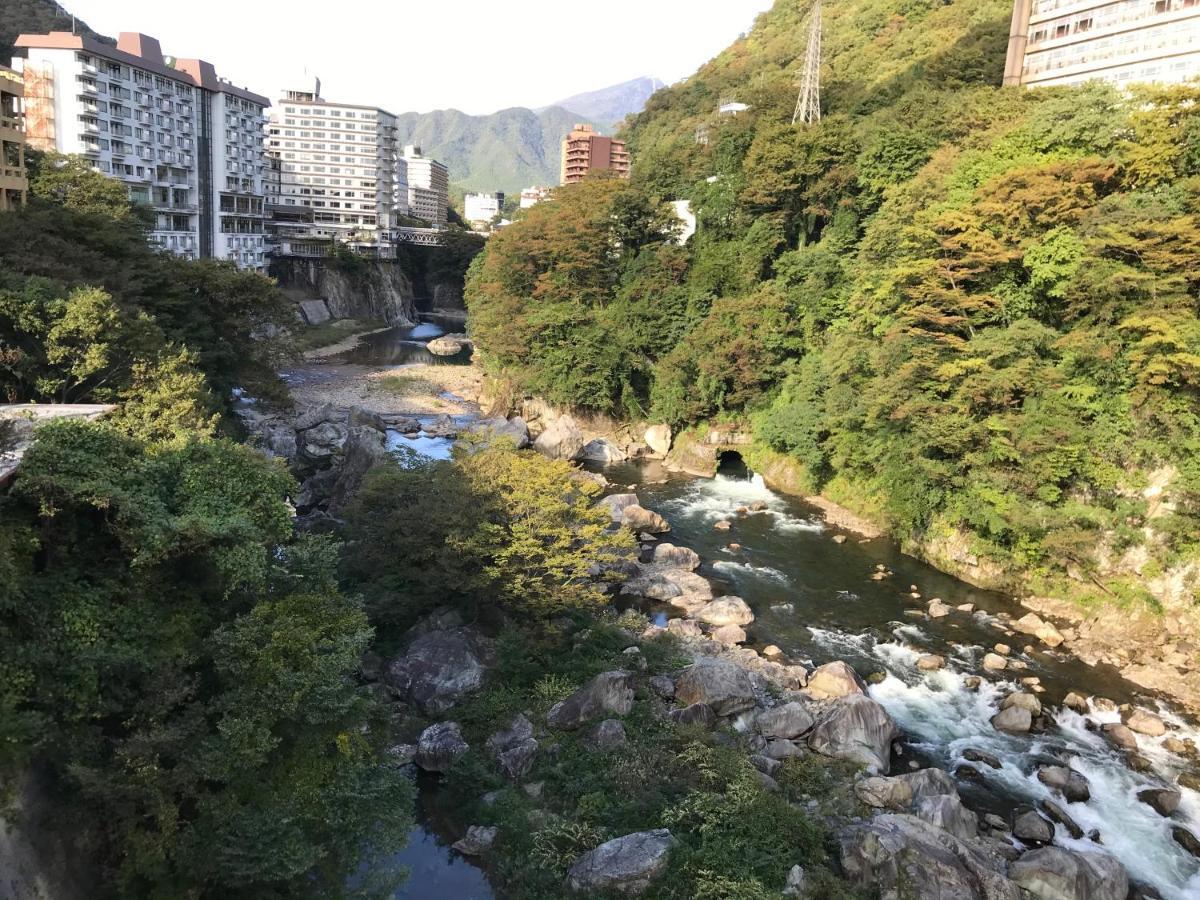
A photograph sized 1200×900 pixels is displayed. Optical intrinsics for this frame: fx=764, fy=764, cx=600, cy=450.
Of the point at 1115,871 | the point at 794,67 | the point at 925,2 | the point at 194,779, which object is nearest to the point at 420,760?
the point at 194,779

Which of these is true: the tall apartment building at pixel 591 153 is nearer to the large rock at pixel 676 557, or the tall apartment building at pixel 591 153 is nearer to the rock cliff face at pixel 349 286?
the rock cliff face at pixel 349 286

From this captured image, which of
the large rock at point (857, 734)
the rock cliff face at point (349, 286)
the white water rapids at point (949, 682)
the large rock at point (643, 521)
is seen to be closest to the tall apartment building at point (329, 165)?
the rock cliff face at point (349, 286)

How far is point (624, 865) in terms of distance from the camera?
12.1 meters

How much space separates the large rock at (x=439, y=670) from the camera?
55.6 feet

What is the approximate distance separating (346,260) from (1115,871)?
80226mm

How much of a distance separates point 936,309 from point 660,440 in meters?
16.5

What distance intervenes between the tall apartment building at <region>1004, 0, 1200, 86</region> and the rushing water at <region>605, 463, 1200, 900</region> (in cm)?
2491

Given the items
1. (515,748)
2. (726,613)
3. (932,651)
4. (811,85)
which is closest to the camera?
(515,748)

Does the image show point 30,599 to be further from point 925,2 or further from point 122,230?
point 925,2

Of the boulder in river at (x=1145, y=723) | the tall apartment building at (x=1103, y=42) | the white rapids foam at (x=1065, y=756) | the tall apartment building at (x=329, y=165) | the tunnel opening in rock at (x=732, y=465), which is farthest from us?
the tall apartment building at (x=329, y=165)

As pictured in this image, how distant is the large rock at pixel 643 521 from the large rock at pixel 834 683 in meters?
10.4

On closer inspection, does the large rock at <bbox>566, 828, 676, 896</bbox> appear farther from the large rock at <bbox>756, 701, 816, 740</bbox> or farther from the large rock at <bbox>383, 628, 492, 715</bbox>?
the large rock at <bbox>383, 628, 492, 715</bbox>

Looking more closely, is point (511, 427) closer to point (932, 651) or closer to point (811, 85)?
point (932, 651)

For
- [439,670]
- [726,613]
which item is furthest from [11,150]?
[726,613]
